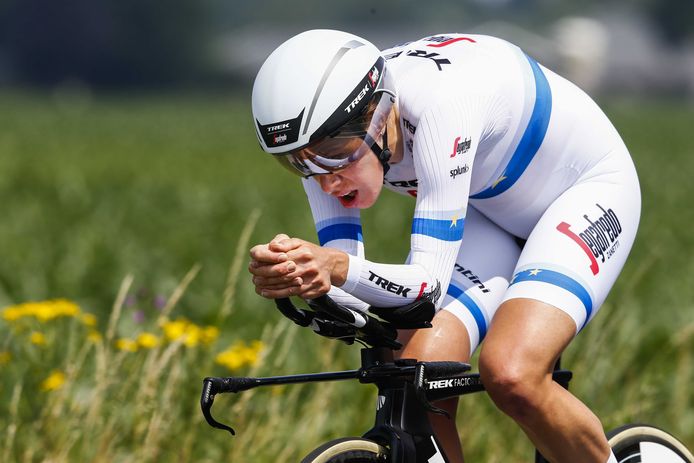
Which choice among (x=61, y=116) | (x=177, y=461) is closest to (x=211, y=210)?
(x=177, y=461)

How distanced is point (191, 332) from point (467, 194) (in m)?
1.95

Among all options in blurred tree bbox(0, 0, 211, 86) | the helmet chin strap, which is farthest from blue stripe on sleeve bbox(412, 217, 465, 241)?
blurred tree bbox(0, 0, 211, 86)

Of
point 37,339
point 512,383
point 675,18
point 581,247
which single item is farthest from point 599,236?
point 675,18

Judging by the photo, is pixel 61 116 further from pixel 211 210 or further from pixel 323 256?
pixel 323 256

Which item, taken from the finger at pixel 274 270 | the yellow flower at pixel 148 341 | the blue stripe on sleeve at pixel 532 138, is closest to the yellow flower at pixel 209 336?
the yellow flower at pixel 148 341

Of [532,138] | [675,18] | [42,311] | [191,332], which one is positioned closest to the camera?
[532,138]

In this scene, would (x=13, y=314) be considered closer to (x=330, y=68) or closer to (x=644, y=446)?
(x=330, y=68)

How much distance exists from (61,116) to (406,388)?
48.8 meters

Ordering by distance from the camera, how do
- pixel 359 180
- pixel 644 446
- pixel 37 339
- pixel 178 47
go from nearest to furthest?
pixel 359 180, pixel 644 446, pixel 37 339, pixel 178 47

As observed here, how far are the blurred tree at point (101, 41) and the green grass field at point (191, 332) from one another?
269 feet

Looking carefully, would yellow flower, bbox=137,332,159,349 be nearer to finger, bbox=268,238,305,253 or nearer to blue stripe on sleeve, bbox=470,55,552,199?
blue stripe on sleeve, bbox=470,55,552,199

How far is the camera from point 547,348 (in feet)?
11.2

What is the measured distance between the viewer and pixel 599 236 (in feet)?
12.2

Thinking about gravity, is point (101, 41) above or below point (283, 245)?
below
